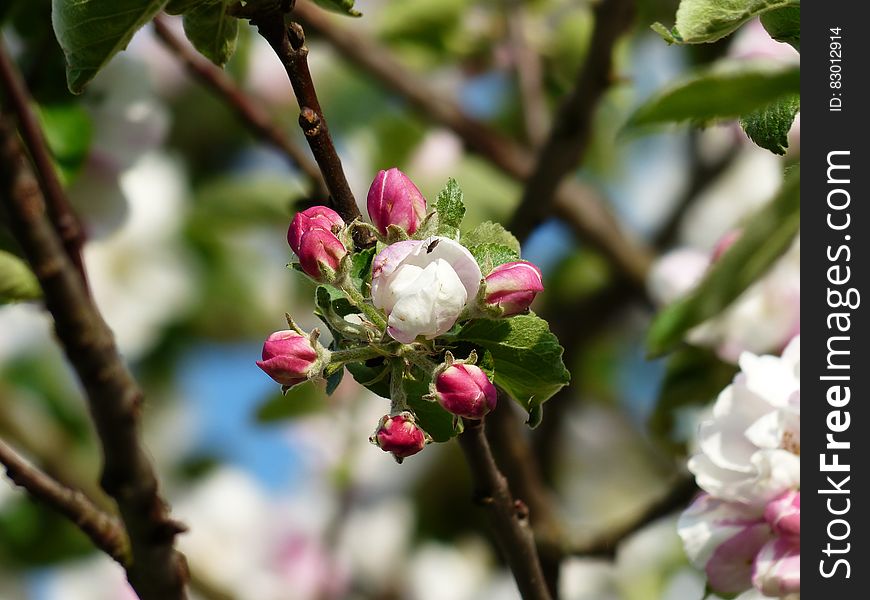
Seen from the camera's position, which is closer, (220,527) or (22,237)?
(22,237)

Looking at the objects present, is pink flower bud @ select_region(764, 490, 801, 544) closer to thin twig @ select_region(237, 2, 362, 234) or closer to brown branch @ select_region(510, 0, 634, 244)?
thin twig @ select_region(237, 2, 362, 234)

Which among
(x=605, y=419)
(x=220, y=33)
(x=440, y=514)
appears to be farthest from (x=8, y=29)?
(x=605, y=419)

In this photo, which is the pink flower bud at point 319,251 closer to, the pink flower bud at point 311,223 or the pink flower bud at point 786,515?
the pink flower bud at point 311,223

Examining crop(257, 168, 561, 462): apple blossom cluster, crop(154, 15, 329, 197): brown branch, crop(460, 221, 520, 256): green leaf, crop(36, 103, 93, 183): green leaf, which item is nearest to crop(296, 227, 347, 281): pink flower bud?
crop(257, 168, 561, 462): apple blossom cluster

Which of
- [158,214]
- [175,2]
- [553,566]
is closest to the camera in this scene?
[175,2]

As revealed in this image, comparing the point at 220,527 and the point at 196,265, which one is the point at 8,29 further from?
the point at 220,527

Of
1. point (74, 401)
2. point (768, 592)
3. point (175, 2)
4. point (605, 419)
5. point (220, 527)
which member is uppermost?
point (605, 419)

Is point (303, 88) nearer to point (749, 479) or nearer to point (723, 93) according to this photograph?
point (723, 93)
